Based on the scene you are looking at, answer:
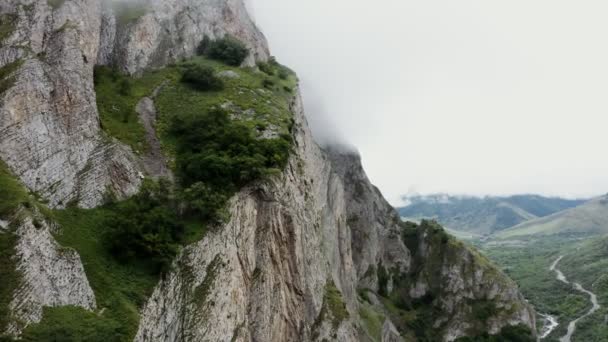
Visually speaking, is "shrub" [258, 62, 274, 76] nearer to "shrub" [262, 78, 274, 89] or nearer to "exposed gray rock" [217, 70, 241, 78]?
"shrub" [262, 78, 274, 89]

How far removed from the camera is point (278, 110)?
182ft

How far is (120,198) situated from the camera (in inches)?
1426

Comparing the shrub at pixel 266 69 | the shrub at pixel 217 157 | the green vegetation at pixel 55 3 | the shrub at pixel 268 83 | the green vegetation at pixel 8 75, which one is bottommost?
the shrub at pixel 217 157

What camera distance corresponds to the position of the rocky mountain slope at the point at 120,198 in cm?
2581

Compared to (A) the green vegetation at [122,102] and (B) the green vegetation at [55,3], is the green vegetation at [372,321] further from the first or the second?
(B) the green vegetation at [55,3]

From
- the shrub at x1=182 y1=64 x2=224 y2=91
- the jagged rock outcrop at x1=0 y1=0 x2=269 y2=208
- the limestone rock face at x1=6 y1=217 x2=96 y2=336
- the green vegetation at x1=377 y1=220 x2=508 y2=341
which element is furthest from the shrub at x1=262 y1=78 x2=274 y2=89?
the green vegetation at x1=377 y1=220 x2=508 y2=341

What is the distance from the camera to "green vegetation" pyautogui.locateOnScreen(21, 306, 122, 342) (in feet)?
72.9

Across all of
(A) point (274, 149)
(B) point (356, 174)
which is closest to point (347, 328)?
(A) point (274, 149)

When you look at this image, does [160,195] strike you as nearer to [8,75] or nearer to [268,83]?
[8,75]

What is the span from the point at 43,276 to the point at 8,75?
18.8 meters

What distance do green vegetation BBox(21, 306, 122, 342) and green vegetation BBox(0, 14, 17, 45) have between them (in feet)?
88.4

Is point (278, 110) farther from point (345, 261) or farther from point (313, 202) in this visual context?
point (345, 261)

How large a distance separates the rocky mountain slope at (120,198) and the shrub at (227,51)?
2.02m

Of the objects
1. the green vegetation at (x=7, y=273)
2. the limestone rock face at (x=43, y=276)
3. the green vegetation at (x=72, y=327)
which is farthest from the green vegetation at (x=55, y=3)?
the green vegetation at (x=72, y=327)
